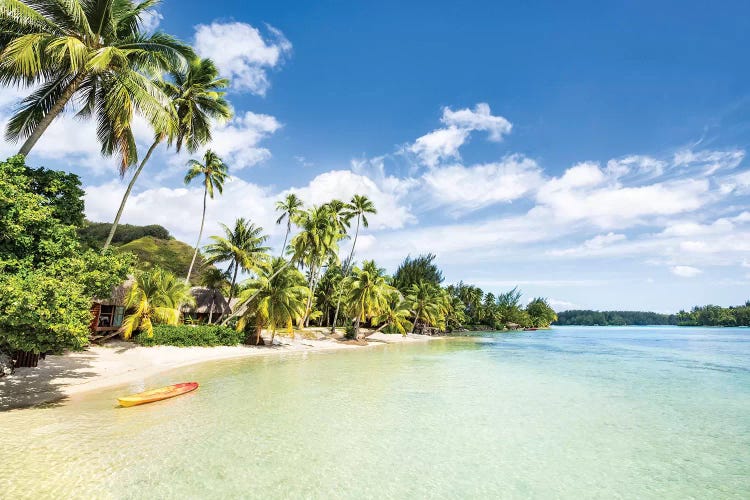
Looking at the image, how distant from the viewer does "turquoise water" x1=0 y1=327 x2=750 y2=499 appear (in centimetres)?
654

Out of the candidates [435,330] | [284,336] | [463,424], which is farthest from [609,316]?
[463,424]

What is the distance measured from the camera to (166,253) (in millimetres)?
84875

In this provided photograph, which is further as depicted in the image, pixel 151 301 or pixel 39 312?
pixel 151 301

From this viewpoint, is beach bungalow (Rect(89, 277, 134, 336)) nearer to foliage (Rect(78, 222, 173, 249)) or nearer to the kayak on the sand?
the kayak on the sand

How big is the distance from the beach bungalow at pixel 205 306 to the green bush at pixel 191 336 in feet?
20.0

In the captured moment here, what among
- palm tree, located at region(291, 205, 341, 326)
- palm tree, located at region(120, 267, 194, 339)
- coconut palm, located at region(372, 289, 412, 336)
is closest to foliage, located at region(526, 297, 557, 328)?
coconut palm, located at region(372, 289, 412, 336)

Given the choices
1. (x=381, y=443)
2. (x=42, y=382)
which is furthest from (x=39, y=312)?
(x=381, y=443)

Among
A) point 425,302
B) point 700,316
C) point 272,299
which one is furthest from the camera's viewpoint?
point 700,316

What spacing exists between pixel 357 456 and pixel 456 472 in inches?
81.7

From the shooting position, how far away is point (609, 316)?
199750mm

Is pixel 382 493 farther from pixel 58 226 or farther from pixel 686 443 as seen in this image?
pixel 58 226

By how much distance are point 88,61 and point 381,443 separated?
13.2 m

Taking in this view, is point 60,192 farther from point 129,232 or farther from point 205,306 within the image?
point 129,232

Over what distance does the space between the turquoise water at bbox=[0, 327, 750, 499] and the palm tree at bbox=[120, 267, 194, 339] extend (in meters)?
6.89
